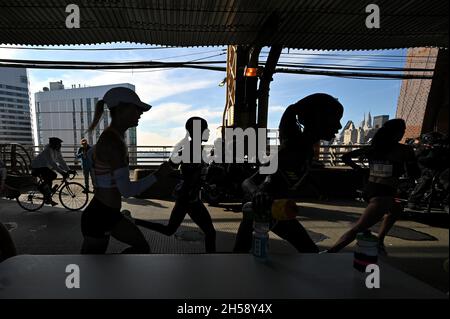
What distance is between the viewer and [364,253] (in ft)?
4.83

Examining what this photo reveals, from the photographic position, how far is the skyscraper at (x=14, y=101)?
8.98 meters

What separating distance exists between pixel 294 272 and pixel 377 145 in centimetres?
178

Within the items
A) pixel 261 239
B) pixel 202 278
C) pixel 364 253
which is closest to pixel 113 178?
pixel 202 278

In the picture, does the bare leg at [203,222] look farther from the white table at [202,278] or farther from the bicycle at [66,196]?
the bicycle at [66,196]

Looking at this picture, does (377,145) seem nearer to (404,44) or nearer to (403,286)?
(403,286)

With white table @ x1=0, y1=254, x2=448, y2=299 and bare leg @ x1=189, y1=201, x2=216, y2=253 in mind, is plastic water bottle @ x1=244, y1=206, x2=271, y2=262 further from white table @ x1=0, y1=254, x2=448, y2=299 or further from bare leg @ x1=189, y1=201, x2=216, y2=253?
bare leg @ x1=189, y1=201, x2=216, y2=253

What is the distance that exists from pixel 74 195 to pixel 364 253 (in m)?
7.12

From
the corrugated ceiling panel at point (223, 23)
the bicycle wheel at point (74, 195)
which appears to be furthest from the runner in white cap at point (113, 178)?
the bicycle wheel at point (74, 195)

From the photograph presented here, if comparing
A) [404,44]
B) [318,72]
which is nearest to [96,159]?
[404,44]

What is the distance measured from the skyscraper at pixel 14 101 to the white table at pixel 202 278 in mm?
9679

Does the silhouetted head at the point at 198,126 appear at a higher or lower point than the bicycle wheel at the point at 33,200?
higher

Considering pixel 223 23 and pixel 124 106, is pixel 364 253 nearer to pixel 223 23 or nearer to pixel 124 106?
pixel 124 106
